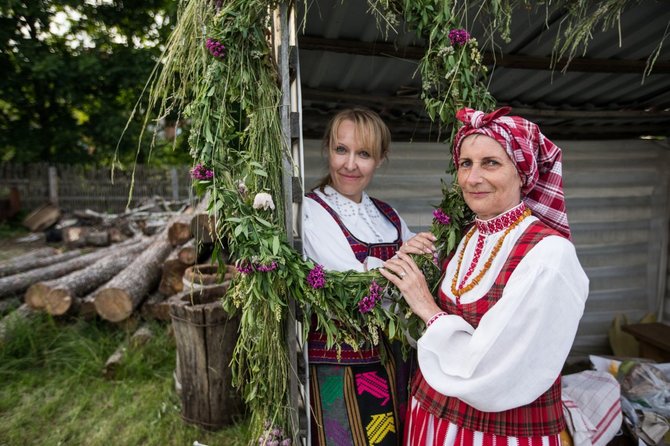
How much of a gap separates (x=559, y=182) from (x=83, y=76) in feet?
42.4

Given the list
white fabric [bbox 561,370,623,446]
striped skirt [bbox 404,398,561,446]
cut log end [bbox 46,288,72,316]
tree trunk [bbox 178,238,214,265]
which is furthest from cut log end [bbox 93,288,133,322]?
white fabric [bbox 561,370,623,446]

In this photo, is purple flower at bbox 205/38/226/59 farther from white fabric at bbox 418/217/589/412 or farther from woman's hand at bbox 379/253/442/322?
white fabric at bbox 418/217/589/412

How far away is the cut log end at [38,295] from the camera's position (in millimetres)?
3883

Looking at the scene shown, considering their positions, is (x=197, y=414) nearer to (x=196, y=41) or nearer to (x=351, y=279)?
(x=351, y=279)

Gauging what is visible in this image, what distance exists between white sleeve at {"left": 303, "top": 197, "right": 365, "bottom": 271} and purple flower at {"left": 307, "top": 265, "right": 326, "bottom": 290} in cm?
18

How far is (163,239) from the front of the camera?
497 centimetres

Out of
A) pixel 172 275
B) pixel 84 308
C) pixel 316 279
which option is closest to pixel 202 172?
pixel 316 279

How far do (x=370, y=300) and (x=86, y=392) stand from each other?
9.31 ft

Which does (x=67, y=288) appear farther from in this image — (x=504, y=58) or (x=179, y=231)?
(x=504, y=58)

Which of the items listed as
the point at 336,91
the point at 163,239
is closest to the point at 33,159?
the point at 163,239

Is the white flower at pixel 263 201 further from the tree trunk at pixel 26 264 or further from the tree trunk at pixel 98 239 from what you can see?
the tree trunk at pixel 98 239

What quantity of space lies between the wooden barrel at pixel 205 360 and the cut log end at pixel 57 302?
162 centimetres

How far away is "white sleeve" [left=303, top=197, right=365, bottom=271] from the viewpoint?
1.74 meters

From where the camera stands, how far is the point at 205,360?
2.81 m
